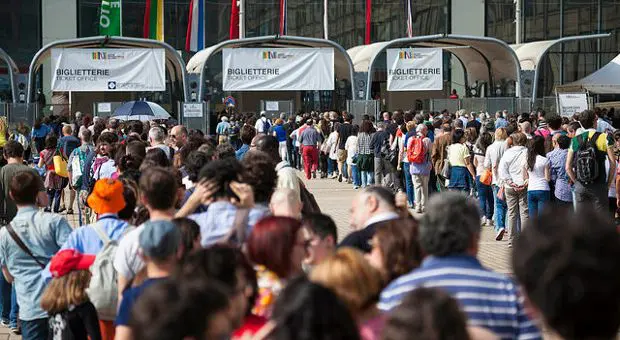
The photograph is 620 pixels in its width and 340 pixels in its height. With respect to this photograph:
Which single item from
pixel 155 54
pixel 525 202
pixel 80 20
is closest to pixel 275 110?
pixel 155 54

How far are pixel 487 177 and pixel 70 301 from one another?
10981mm


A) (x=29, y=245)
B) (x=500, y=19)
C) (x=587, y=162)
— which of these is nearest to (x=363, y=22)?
(x=500, y=19)

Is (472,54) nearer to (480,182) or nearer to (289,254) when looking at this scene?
(480,182)

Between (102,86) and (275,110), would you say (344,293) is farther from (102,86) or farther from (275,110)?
(275,110)

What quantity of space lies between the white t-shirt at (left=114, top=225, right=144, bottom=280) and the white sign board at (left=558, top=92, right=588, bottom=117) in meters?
23.9

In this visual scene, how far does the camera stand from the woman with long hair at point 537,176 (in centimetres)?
1456


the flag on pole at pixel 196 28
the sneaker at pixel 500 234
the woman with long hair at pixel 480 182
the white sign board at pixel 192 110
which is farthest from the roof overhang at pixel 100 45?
the sneaker at pixel 500 234

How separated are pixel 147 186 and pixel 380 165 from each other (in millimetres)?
16691

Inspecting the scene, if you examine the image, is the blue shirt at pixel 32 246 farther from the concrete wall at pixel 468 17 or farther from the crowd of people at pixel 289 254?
the concrete wall at pixel 468 17

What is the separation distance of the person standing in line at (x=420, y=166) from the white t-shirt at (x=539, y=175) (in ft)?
17.0

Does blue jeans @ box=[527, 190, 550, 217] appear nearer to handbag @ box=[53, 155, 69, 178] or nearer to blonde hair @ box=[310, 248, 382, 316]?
handbag @ box=[53, 155, 69, 178]

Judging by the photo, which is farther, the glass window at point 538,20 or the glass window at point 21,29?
the glass window at point 538,20

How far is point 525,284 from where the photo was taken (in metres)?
2.96

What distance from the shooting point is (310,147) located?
27.2 metres
